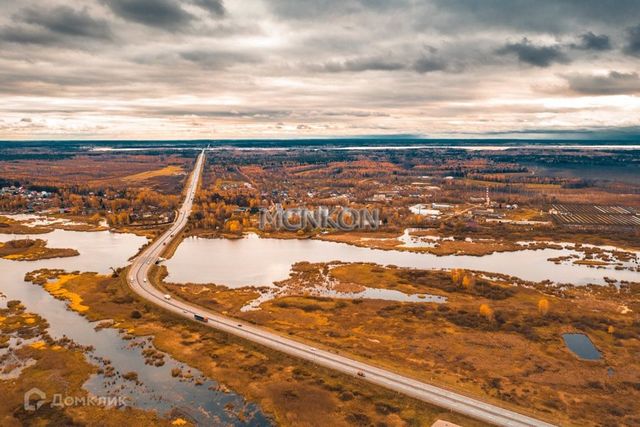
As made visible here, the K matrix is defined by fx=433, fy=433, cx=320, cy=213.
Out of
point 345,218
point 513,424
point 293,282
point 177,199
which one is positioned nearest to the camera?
point 513,424

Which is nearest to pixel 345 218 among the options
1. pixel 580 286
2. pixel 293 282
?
pixel 293 282

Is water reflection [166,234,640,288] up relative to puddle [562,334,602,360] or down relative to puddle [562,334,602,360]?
up

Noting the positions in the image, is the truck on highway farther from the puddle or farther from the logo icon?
the puddle

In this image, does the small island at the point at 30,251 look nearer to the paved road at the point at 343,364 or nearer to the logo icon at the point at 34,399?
the paved road at the point at 343,364

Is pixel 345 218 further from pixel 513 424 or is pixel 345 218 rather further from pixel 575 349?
pixel 513 424

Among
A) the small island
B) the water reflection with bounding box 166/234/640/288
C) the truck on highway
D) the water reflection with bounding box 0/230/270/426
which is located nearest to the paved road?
the truck on highway
